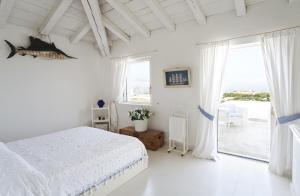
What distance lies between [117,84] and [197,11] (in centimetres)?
255

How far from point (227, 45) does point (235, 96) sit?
6.24 feet

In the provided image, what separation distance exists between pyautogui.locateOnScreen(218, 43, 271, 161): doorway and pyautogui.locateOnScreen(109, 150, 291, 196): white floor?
1.78 feet

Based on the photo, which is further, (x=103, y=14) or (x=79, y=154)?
(x=103, y=14)

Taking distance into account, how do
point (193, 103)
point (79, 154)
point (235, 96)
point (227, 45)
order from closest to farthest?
point (79, 154), point (227, 45), point (193, 103), point (235, 96)

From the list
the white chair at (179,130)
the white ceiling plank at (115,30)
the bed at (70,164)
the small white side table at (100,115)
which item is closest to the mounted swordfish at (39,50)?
the white ceiling plank at (115,30)

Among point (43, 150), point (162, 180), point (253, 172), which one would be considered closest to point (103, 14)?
point (43, 150)

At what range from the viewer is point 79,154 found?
2117 millimetres

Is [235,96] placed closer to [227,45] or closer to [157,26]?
[227,45]

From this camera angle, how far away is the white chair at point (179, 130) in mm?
3324

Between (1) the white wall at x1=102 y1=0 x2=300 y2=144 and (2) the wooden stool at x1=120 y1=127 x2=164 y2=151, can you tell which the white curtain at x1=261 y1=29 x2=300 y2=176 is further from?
(2) the wooden stool at x1=120 y1=127 x2=164 y2=151

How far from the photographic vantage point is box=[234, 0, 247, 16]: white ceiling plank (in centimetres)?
251

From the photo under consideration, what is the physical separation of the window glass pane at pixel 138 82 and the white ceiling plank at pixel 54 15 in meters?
1.79

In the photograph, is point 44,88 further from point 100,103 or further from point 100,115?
point 100,115

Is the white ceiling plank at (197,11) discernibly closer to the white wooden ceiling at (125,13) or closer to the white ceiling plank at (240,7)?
the white wooden ceiling at (125,13)
